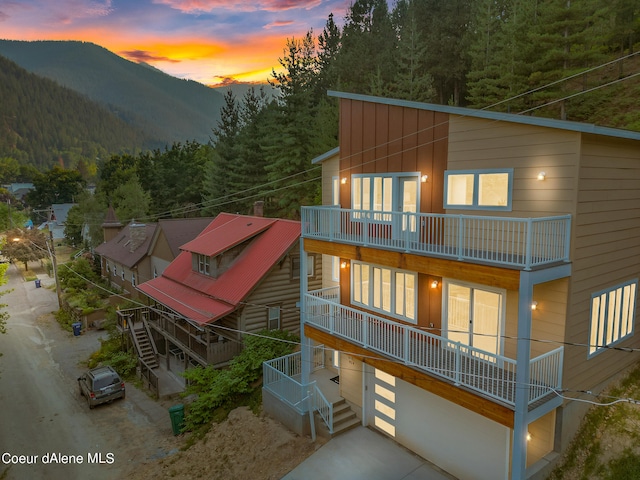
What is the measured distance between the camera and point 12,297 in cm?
4256

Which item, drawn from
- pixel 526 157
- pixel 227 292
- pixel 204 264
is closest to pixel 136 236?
pixel 204 264

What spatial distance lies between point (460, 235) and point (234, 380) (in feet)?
40.3

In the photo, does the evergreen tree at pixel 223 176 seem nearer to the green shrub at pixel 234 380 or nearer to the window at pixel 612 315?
the green shrub at pixel 234 380

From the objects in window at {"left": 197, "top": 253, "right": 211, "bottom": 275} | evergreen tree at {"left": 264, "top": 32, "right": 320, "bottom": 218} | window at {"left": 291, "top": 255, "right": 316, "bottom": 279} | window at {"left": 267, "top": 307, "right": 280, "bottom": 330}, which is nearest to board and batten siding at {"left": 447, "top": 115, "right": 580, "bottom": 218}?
window at {"left": 291, "top": 255, "right": 316, "bottom": 279}

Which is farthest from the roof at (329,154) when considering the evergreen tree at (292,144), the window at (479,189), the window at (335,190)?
the evergreen tree at (292,144)

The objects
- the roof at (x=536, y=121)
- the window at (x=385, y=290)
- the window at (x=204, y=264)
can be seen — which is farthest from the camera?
the window at (x=204, y=264)

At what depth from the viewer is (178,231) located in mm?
31625

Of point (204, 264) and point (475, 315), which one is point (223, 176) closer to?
point (204, 264)

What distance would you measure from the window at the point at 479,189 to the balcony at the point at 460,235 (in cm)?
45

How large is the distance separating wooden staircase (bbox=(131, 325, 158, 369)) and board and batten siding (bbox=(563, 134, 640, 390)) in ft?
69.1

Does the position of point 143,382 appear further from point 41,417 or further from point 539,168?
point 539,168

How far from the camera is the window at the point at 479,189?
35.3ft

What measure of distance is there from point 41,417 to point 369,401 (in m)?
15.8

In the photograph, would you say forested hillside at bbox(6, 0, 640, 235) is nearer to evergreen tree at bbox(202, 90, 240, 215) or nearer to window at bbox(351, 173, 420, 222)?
evergreen tree at bbox(202, 90, 240, 215)
